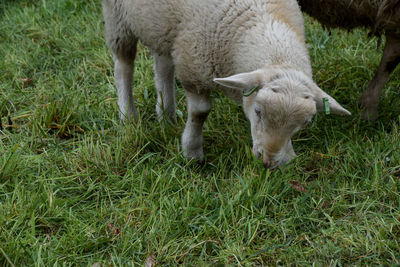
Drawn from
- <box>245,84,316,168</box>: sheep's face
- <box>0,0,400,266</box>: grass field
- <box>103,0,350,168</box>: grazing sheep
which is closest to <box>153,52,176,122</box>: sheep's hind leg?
<box>0,0,400,266</box>: grass field

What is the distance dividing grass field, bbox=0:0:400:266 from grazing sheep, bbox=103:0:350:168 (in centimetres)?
28

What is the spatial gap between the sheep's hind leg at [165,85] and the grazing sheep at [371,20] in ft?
3.67

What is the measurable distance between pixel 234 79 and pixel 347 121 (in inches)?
59.6

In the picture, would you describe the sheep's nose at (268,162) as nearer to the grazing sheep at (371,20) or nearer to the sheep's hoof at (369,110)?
the grazing sheep at (371,20)

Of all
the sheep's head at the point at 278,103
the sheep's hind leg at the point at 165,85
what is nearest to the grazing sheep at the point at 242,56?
the sheep's head at the point at 278,103

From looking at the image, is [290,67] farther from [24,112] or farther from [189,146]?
[24,112]

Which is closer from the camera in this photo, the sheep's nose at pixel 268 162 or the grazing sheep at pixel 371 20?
the sheep's nose at pixel 268 162

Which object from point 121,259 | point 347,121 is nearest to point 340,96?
point 347,121

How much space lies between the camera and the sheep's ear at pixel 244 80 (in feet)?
9.13

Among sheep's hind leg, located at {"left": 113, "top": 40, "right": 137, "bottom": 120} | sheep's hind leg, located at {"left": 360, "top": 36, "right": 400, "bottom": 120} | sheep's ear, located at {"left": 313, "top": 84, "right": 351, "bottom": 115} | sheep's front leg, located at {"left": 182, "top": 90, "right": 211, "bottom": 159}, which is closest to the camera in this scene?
sheep's ear, located at {"left": 313, "top": 84, "right": 351, "bottom": 115}

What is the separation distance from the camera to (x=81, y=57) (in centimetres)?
506

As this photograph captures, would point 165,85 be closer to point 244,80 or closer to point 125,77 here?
point 125,77

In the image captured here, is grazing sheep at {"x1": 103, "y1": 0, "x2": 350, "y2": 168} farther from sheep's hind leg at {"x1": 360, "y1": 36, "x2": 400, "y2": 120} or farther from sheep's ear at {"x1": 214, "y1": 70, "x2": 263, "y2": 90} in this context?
sheep's hind leg at {"x1": 360, "y1": 36, "x2": 400, "y2": 120}

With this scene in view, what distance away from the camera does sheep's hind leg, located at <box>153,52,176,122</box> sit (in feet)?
13.6
